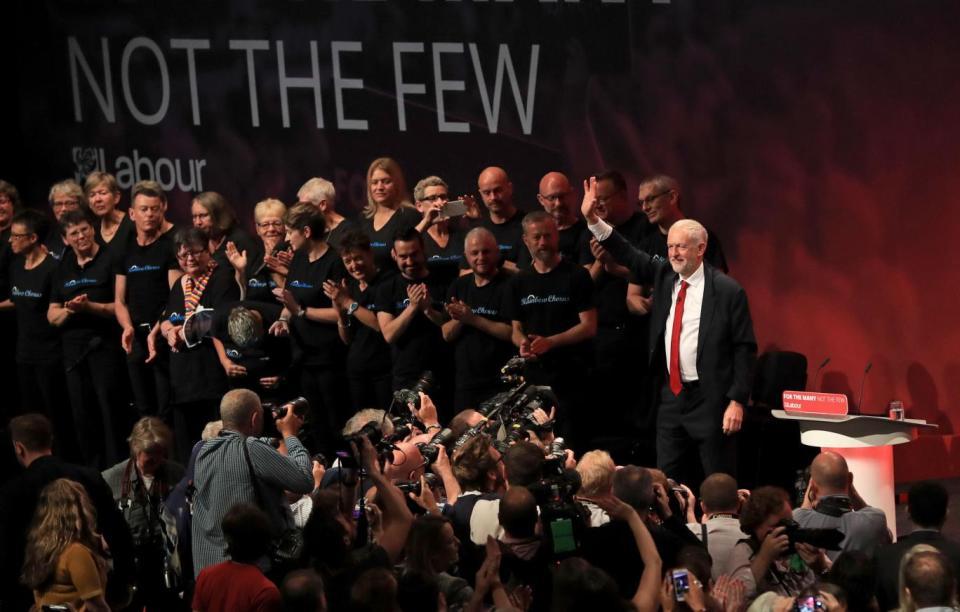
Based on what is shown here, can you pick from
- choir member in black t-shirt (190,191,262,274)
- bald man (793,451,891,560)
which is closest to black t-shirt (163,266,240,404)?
choir member in black t-shirt (190,191,262,274)

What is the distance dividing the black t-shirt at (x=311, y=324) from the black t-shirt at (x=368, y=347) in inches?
5.3

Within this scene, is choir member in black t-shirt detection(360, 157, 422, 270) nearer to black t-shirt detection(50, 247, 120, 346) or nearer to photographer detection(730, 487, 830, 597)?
black t-shirt detection(50, 247, 120, 346)

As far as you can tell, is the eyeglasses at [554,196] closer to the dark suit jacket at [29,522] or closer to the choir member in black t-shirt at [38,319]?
the choir member in black t-shirt at [38,319]

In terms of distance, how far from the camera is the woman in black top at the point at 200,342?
330 inches

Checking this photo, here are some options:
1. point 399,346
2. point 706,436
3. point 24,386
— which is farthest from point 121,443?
point 706,436

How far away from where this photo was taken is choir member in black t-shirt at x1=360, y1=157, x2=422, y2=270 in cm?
867

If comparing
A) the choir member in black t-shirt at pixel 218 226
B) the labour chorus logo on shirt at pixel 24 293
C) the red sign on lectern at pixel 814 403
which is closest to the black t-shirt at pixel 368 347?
the choir member in black t-shirt at pixel 218 226

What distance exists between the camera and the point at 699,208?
9.67 metres

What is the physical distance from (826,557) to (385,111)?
6.14 meters

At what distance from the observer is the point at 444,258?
8.55m

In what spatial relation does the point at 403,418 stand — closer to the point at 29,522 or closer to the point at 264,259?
the point at 29,522

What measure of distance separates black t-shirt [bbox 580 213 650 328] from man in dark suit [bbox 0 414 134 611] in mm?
3399

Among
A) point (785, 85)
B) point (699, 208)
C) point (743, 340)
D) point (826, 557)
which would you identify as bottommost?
point (826, 557)

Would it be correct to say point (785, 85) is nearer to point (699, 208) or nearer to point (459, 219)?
point (699, 208)
